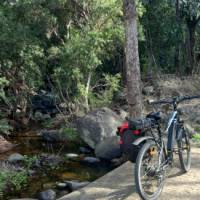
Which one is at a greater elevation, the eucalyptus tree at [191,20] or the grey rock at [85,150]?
the eucalyptus tree at [191,20]

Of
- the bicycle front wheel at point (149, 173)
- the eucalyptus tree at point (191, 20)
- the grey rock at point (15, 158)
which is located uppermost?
the eucalyptus tree at point (191, 20)

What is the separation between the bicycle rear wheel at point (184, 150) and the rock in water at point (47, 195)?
2.64m

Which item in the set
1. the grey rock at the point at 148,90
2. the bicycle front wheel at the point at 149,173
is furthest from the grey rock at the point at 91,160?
the grey rock at the point at 148,90

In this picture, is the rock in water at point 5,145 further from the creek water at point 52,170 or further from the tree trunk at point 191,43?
the tree trunk at point 191,43

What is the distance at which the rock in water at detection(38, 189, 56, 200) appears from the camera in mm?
7734

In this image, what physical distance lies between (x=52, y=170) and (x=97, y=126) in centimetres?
228

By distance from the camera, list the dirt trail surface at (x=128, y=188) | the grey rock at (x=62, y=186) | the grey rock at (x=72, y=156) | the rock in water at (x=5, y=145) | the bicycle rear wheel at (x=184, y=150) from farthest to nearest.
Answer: the rock in water at (x=5, y=145)
the grey rock at (x=72, y=156)
the grey rock at (x=62, y=186)
the bicycle rear wheel at (x=184, y=150)
the dirt trail surface at (x=128, y=188)

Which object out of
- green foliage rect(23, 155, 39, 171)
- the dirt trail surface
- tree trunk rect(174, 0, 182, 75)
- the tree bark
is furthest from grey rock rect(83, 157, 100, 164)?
the tree bark

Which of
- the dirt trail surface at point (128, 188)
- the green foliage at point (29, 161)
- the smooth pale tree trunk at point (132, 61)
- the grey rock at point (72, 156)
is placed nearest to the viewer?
the dirt trail surface at point (128, 188)

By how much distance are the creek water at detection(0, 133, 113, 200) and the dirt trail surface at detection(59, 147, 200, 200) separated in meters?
1.97

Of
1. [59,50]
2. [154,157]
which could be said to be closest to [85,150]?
[59,50]

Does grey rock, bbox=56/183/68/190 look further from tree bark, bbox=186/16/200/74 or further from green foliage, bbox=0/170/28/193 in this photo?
tree bark, bbox=186/16/200/74

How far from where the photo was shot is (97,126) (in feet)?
38.3

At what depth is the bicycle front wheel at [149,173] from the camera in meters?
5.05
